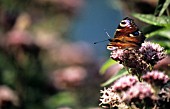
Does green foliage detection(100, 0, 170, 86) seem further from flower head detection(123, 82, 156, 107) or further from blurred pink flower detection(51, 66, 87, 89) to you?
blurred pink flower detection(51, 66, 87, 89)

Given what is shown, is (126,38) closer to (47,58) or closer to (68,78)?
(68,78)

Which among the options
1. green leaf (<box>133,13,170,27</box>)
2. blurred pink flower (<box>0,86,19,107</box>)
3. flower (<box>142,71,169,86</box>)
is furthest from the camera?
blurred pink flower (<box>0,86,19,107</box>)

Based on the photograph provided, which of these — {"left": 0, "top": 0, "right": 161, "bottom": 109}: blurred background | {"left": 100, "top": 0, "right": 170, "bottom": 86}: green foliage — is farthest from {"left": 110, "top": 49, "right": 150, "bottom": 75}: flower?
{"left": 0, "top": 0, "right": 161, "bottom": 109}: blurred background

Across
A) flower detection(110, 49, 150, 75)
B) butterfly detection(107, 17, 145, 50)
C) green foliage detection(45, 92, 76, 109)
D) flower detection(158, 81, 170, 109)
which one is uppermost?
green foliage detection(45, 92, 76, 109)

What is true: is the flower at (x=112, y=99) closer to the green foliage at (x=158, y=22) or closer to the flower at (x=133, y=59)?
the flower at (x=133, y=59)

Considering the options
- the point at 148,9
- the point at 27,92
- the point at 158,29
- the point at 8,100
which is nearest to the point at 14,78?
the point at 27,92

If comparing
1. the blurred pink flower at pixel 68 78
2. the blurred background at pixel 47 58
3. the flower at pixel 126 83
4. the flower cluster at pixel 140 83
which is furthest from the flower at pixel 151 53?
the blurred pink flower at pixel 68 78
